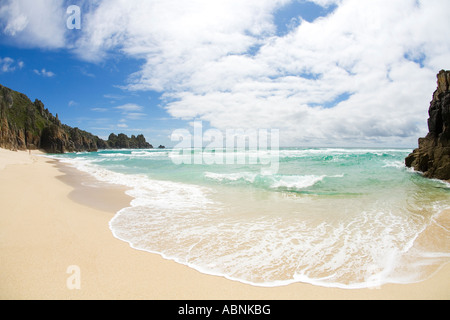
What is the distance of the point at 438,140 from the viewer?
1559 cm

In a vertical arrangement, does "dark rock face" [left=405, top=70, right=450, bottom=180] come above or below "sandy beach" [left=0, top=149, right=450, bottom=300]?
above

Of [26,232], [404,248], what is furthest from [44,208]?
[404,248]

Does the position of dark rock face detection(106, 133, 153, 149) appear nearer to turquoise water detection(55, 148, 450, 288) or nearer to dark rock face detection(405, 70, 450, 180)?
turquoise water detection(55, 148, 450, 288)

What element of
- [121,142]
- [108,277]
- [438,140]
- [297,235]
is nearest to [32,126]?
[121,142]

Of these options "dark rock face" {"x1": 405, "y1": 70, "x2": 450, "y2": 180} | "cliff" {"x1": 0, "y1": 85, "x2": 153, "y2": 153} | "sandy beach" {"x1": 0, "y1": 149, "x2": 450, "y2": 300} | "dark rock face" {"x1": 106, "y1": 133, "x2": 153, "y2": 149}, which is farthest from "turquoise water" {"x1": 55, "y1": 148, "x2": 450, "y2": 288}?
"dark rock face" {"x1": 106, "y1": 133, "x2": 153, "y2": 149}

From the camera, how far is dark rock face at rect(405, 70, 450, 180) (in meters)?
14.6

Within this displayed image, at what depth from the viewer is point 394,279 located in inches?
123

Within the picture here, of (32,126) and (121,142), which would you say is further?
(121,142)

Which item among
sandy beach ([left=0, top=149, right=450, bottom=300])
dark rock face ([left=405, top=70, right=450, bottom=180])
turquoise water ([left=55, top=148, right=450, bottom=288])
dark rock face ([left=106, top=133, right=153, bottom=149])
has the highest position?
dark rock face ([left=106, top=133, right=153, bottom=149])

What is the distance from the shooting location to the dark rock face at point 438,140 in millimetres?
14562

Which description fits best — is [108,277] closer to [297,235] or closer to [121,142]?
[297,235]

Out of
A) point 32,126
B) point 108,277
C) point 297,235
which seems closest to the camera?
point 108,277

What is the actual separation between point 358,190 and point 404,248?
22.3 ft

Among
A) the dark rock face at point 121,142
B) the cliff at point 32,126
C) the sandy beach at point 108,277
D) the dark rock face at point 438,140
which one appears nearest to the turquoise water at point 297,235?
the sandy beach at point 108,277
